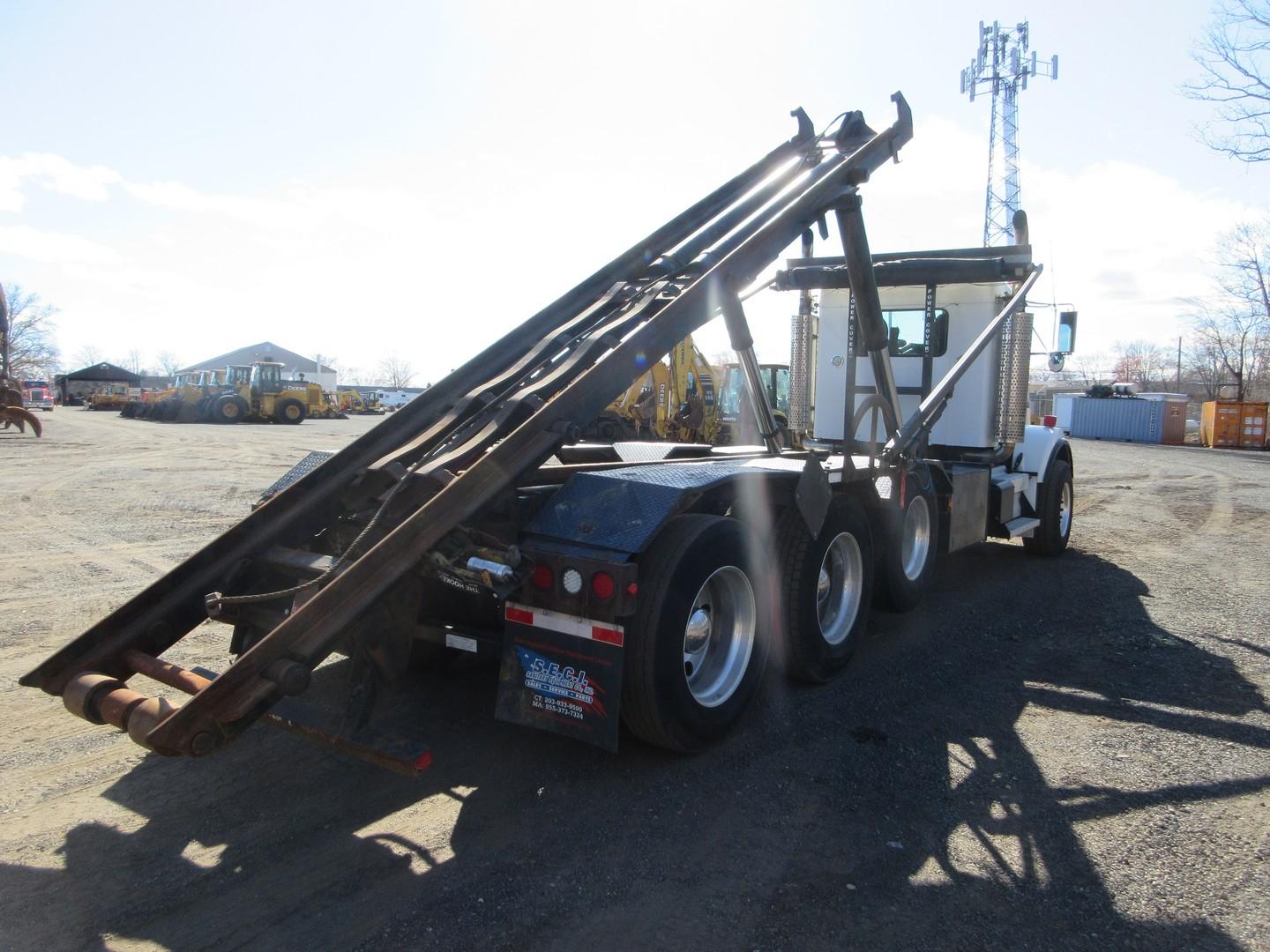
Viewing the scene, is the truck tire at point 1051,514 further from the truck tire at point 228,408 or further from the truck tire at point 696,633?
the truck tire at point 228,408

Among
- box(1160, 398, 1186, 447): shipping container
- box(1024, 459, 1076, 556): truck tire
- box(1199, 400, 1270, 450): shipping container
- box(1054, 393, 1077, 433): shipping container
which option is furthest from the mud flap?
box(1054, 393, 1077, 433): shipping container

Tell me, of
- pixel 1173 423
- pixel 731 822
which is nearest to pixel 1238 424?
pixel 1173 423

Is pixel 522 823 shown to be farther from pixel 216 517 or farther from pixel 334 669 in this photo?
pixel 216 517

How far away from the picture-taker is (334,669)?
531cm

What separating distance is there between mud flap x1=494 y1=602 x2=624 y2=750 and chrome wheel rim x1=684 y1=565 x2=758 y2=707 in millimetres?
692

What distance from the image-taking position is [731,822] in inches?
140

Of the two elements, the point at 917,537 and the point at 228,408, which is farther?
the point at 228,408

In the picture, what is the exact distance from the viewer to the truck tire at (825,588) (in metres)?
4.92

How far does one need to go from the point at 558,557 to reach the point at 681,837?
48.3 inches

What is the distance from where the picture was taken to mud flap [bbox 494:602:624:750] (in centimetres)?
361

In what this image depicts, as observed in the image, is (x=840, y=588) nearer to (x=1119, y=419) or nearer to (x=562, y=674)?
(x=562, y=674)

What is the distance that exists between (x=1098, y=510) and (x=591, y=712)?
1207 centimetres

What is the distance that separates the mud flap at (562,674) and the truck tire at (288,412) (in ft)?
133

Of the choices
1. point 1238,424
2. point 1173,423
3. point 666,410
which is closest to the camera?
point 666,410
